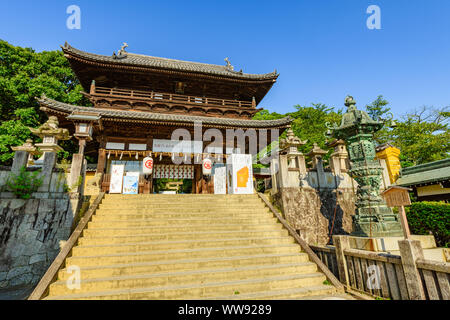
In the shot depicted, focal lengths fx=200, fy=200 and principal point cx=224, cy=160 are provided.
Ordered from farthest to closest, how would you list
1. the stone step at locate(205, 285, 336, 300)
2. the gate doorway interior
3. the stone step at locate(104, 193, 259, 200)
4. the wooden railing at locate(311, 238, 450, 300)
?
the gate doorway interior, the stone step at locate(104, 193, 259, 200), the stone step at locate(205, 285, 336, 300), the wooden railing at locate(311, 238, 450, 300)

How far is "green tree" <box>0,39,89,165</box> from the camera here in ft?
48.1

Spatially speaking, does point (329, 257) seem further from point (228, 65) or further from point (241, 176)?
point (228, 65)

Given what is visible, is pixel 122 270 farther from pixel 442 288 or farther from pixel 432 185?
pixel 432 185

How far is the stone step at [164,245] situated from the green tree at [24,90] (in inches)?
553

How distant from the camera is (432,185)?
10688mm

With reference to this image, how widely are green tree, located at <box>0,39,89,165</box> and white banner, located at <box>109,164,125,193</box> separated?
761cm

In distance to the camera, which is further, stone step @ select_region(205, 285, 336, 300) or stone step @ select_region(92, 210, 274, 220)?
stone step @ select_region(92, 210, 274, 220)

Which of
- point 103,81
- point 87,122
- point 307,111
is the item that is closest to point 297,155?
point 87,122

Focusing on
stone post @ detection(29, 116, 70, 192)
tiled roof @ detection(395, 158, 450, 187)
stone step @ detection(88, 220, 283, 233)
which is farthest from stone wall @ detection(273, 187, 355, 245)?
stone post @ detection(29, 116, 70, 192)

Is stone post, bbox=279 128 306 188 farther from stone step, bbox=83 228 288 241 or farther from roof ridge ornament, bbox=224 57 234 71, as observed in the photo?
roof ridge ornament, bbox=224 57 234 71

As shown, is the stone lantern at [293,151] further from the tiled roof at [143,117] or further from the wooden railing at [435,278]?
the wooden railing at [435,278]

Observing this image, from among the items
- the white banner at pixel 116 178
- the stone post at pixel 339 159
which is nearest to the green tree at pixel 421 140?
the stone post at pixel 339 159

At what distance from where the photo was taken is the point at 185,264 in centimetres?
504

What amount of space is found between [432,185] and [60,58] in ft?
102
